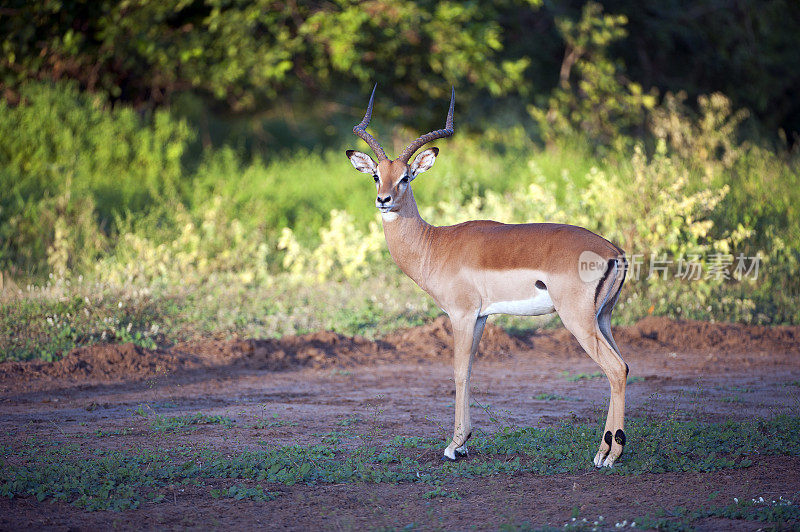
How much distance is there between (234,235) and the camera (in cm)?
1202

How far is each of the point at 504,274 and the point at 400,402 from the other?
6.47 feet

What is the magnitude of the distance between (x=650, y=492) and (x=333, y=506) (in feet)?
5.90

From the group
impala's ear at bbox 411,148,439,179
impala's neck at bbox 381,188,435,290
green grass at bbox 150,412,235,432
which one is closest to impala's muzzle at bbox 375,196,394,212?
impala's neck at bbox 381,188,435,290

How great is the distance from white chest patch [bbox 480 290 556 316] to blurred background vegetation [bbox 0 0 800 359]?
3.98 metres

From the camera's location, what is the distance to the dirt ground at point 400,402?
4.51m

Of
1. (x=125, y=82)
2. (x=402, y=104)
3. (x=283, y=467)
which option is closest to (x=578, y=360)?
(x=283, y=467)

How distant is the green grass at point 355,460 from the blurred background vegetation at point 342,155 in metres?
3.17

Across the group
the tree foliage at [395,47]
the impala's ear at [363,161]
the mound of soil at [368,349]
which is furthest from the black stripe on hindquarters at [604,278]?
the tree foliage at [395,47]

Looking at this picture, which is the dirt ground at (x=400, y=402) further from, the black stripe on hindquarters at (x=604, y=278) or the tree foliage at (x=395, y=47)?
the tree foliage at (x=395, y=47)

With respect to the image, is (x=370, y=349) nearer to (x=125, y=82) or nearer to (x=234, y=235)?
(x=234, y=235)

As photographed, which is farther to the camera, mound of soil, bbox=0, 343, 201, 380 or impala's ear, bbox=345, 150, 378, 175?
mound of soil, bbox=0, 343, 201, 380

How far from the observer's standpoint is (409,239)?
6.08 metres

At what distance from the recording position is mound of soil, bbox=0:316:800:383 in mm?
7676

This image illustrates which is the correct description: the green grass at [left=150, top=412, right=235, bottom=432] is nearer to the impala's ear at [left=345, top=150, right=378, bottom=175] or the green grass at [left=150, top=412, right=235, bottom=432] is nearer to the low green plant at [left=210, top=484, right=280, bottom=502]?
the low green plant at [left=210, top=484, right=280, bottom=502]
